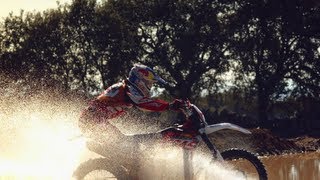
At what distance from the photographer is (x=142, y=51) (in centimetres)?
5034

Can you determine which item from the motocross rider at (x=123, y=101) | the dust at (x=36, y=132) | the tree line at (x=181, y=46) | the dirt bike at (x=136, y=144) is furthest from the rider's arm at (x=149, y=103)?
the tree line at (x=181, y=46)

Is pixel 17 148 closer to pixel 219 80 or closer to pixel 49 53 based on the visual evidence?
pixel 49 53

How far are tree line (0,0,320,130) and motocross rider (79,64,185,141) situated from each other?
3949 cm

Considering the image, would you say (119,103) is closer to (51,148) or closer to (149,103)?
(149,103)

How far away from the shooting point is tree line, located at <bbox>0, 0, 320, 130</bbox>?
48.1 m

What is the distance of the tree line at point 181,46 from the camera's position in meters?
48.1

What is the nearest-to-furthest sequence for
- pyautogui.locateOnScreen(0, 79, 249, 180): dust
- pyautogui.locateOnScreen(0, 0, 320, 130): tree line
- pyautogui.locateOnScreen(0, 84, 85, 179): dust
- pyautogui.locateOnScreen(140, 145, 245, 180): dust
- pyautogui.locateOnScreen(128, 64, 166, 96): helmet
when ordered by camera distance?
pyautogui.locateOnScreen(128, 64, 166, 96): helmet
pyautogui.locateOnScreen(140, 145, 245, 180): dust
pyautogui.locateOnScreen(0, 79, 249, 180): dust
pyautogui.locateOnScreen(0, 84, 85, 179): dust
pyautogui.locateOnScreen(0, 0, 320, 130): tree line

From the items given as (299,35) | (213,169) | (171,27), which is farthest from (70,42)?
(213,169)

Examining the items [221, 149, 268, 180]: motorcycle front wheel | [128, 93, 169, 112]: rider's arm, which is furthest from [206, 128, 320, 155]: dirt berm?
[128, 93, 169, 112]: rider's arm

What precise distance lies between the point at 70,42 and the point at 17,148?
22.1 metres

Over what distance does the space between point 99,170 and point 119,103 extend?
4.22 ft

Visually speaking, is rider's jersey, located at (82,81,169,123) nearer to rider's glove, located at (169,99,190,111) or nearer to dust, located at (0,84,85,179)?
rider's glove, located at (169,99,190,111)

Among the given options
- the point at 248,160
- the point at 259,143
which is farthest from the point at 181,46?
the point at 248,160

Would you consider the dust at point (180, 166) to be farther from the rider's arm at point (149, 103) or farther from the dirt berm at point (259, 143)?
the dirt berm at point (259, 143)
